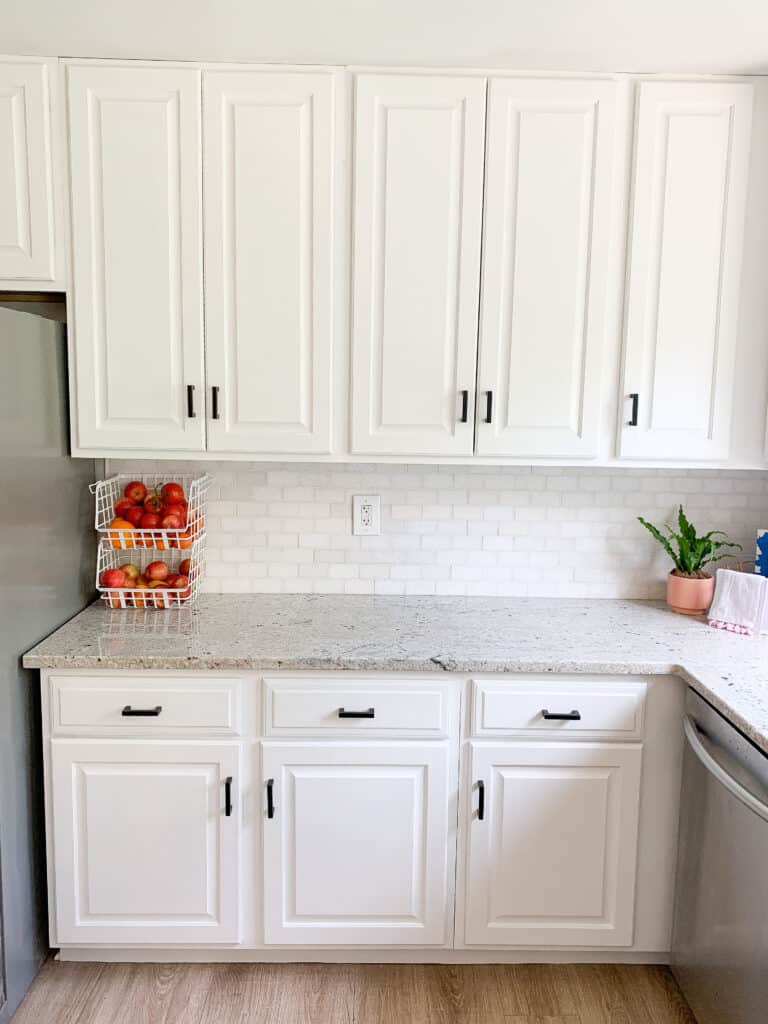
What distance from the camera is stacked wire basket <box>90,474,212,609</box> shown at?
2.33 metres

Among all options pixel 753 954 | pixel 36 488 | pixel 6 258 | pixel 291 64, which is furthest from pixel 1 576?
pixel 753 954

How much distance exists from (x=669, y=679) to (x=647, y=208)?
1.25 metres

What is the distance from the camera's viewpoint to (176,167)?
2.08m

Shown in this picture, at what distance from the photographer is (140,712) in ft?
6.41

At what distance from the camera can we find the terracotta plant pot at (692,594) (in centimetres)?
238

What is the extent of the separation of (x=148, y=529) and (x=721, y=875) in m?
1.72

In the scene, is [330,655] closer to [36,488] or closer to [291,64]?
[36,488]

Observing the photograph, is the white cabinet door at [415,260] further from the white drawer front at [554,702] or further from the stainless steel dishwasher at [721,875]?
the stainless steel dishwasher at [721,875]

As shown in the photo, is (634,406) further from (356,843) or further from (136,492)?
(136,492)

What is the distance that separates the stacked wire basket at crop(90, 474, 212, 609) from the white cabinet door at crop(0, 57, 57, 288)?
65cm

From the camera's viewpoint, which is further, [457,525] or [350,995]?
[457,525]

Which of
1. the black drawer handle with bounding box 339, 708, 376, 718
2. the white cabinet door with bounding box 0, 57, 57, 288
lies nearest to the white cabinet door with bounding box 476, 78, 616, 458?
the black drawer handle with bounding box 339, 708, 376, 718

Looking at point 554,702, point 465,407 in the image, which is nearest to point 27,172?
point 465,407

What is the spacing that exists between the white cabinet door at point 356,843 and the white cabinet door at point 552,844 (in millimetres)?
105
